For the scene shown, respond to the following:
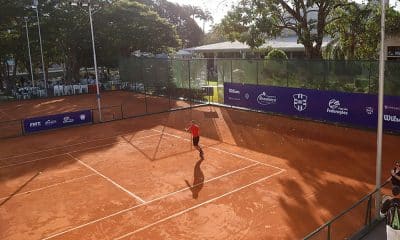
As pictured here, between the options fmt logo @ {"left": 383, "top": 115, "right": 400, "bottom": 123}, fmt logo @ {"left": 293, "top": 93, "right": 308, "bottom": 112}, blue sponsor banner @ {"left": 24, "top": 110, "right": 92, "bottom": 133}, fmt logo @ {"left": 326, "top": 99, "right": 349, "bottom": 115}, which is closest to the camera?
fmt logo @ {"left": 383, "top": 115, "right": 400, "bottom": 123}

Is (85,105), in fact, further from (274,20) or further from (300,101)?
(300,101)

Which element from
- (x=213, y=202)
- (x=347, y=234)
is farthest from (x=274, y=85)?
(x=347, y=234)

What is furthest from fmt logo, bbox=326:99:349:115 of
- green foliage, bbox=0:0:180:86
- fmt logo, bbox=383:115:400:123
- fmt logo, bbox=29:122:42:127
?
green foliage, bbox=0:0:180:86

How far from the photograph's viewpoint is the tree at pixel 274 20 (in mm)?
29516

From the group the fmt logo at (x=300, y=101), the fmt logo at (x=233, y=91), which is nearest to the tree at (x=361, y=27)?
the fmt logo at (x=300, y=101)

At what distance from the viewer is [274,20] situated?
100 feet

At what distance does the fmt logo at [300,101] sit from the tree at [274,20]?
18.6 ft

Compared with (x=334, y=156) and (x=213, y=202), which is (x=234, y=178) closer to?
(x=213, y=202)

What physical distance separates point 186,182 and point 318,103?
1313cm

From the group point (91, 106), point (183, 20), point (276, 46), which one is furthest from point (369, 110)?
point (183, 20)

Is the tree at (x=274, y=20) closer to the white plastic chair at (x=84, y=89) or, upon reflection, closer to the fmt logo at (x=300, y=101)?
the fmt logo at (x=300, y=101)

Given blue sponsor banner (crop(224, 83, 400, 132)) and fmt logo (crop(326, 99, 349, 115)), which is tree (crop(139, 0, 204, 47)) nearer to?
blue sponsor banner (crop(224, 83, 400, 132))

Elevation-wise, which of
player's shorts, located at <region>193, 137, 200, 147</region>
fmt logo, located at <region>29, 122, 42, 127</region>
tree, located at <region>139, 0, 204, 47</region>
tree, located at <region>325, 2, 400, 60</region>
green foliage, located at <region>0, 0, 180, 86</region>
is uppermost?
tree, located at <region>139, 0, 204, 47</region>

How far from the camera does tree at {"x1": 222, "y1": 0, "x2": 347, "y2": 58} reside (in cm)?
2952
